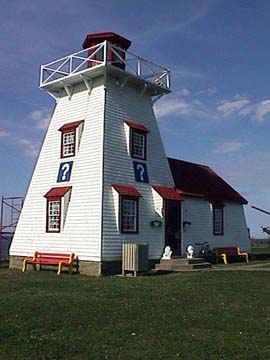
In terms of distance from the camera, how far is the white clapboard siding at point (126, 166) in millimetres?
20703

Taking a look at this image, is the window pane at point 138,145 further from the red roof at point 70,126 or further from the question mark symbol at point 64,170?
the question mark symbol at point 64,170

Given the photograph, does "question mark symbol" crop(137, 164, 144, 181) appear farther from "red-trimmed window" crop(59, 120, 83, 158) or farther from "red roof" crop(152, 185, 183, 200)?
"red-trimmed window" crop(59, 120, 83, 158)

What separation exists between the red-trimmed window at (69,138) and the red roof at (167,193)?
4164 millimetres

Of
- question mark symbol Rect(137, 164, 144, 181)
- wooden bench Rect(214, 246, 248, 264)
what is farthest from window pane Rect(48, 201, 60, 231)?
wooden bench Rect(214, 246, 248, 264)

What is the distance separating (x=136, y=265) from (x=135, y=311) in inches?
352

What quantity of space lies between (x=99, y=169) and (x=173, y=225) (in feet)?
17.5

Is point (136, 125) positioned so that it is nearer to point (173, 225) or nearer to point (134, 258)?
point (173, 225)

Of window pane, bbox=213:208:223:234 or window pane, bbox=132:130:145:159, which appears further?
window pane, bbox=213:208:223:234

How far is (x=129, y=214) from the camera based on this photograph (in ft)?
71.3

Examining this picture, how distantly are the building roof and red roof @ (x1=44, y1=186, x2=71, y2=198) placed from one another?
6.17 meters

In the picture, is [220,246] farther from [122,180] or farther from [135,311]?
[135,311]

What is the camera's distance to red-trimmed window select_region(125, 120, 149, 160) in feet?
74.3

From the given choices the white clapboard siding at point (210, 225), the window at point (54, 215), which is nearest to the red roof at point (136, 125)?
the white clapboard siding at point (210, 225)

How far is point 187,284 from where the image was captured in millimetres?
15781
